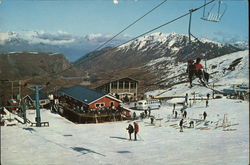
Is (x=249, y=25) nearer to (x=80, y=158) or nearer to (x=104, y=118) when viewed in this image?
(x=80, y=158)

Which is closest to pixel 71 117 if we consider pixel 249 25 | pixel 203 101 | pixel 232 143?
pixel 203 101

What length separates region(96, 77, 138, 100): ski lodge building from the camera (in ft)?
153

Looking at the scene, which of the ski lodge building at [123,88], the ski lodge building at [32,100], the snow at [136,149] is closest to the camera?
the snow at [136,149]

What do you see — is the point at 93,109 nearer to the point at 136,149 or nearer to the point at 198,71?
the point at 136,149

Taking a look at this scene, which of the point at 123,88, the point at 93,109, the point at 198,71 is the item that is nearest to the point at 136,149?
the point at 198,71

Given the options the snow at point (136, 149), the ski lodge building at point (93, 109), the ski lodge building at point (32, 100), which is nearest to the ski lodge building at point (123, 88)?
the ski lodge building at point (93, 109)

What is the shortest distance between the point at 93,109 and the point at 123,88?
15840 millimetres

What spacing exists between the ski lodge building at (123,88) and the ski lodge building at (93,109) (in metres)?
9.64

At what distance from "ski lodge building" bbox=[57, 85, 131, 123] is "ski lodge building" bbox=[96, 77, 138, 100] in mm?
9636

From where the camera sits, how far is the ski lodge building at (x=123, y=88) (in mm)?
46688

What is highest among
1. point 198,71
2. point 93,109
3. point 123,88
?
point 123,88

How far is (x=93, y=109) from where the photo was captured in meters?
32.6

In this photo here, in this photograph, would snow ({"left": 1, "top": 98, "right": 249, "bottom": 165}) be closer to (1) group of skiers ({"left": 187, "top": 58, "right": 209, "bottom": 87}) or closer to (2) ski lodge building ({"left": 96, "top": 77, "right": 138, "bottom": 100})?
(1) group of skiers ({"left": 187, "top": 58, "right": 209, "bottom": 87})

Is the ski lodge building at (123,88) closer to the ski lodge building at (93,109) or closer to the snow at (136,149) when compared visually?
the ski lodge building at (93,109)
